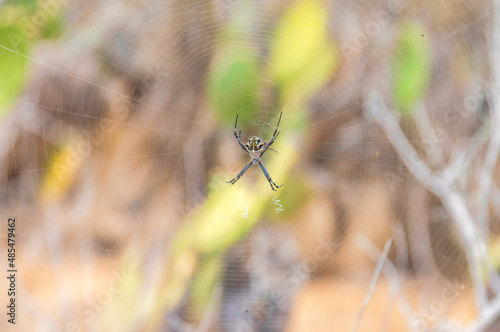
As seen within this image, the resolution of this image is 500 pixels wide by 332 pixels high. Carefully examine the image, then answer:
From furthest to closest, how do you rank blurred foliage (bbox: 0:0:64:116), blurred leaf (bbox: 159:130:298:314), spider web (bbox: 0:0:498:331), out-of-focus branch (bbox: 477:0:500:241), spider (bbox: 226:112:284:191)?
1. spider (bbox: 226:112:284:191)
2. blurred leaf (bbox: 159:130:298:314)
3. out-of-focus branch (bbox: 477:0:500:241)
4. spider web (bbox: 0:0:498:331)
5. blurred foliage (bbox: 0:0:64:116)

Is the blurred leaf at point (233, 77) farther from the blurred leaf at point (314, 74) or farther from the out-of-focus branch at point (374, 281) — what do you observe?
the out-of-focus branch at point (374, 281)

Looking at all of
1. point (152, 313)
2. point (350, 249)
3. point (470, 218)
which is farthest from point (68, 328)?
point (470, 218)

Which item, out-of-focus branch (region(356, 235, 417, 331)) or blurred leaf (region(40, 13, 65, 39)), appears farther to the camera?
out-of-focus branch (region(356, 235, 417, 331))

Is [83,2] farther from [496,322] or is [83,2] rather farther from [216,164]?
[496,322]

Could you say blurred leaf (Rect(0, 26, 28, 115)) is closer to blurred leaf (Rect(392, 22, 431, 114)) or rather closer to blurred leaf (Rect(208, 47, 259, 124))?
blurred leaf (Rect(208, 47, 259, 124))

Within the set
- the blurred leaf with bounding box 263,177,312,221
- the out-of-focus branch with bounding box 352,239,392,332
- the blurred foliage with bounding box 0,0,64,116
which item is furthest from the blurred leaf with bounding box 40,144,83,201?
the out-of-focus branch with bounding box 352,239,392,332

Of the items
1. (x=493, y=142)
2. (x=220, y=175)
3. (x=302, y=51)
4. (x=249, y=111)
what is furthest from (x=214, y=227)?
(x=493, y=142)

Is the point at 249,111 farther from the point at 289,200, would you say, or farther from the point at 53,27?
the point at 53,27
